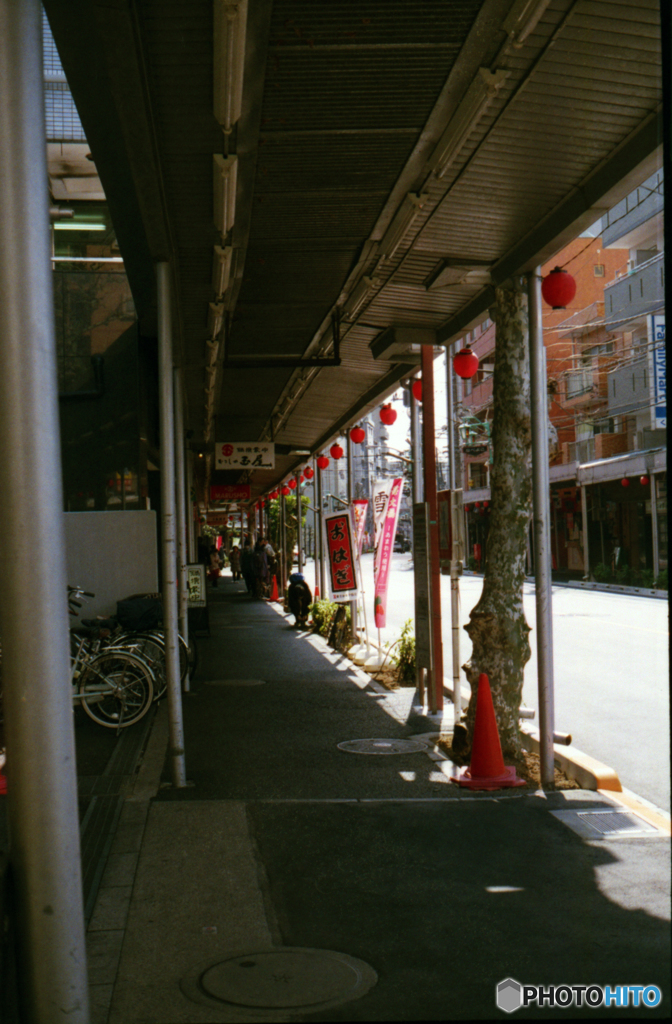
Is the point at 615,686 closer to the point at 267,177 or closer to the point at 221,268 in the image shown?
the point at 221,268

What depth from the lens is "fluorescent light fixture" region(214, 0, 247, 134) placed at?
142 inches

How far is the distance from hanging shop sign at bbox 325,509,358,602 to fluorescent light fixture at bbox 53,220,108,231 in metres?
5.69

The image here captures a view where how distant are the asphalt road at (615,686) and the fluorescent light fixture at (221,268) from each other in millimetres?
4479

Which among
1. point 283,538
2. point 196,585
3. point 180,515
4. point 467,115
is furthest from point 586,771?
point 283,538

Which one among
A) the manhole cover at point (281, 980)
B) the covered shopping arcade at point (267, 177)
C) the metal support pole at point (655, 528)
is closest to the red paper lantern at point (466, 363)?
the covered shopping arcade at point (267, 177)

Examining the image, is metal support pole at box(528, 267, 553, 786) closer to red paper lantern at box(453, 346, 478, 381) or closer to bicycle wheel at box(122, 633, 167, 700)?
red paper lantern at box(453, 346, 478, 381)

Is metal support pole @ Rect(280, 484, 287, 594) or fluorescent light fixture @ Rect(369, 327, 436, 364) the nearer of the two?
fluorescent light fixture @ Rect(369, 327, 436, 364)

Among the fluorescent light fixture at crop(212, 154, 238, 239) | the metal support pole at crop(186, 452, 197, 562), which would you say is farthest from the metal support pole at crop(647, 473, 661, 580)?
the fluorescent light fixture at crop(212, 154, 238, 239)

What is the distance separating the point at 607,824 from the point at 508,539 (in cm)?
252

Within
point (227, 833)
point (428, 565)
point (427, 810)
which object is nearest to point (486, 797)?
point (427, 810)

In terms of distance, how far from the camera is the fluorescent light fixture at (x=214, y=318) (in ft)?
26.8

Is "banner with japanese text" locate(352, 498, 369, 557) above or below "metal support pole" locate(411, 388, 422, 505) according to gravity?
below

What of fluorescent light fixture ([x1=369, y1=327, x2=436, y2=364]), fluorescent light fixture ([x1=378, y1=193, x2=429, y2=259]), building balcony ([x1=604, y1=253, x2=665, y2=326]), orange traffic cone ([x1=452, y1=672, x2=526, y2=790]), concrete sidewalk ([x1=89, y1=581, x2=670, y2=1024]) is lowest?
concrete sidewalk ([x1=89, y1=581, x2=670, y2=1024])

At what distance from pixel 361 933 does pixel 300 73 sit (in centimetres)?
410
